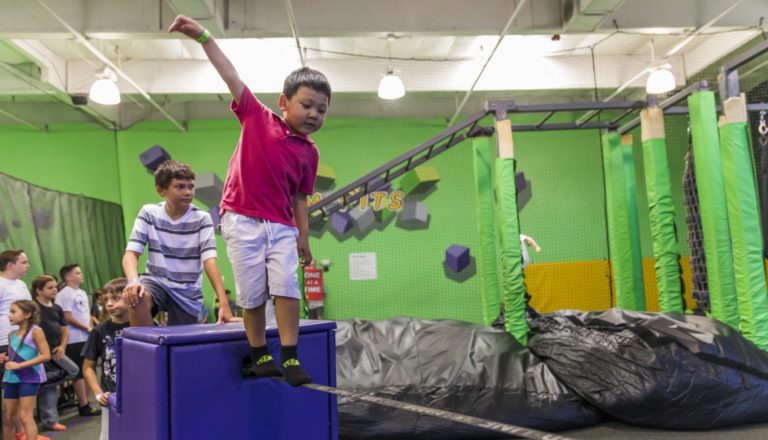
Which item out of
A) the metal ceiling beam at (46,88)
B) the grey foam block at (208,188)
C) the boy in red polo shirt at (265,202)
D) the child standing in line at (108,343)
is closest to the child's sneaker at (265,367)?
the boy in red polo shirt at (265,202)

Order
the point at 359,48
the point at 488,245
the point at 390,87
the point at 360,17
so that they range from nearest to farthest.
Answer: the point at 488,245
the point at 360,17
the point at 390,87
the point at 359,48

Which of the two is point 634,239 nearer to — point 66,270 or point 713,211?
point 713,211

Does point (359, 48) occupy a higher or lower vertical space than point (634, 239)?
higher

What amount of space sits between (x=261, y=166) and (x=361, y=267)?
307 inches

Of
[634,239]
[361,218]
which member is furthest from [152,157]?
[634,239]

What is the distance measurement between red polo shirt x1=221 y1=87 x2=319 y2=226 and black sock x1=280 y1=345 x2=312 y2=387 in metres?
0.43

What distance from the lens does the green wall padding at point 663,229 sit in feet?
17.6

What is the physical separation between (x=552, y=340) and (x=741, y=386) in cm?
118

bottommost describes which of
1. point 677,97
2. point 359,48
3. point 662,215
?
point 662,215

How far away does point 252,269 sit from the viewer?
2.01 metres

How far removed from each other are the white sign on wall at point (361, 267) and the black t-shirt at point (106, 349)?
641 centimetres

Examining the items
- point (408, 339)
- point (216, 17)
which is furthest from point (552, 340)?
point (216, 17)

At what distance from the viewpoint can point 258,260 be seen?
2.03 metres

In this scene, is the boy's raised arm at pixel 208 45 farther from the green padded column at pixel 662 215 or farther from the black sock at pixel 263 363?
the green padded column at pixel 662 215
